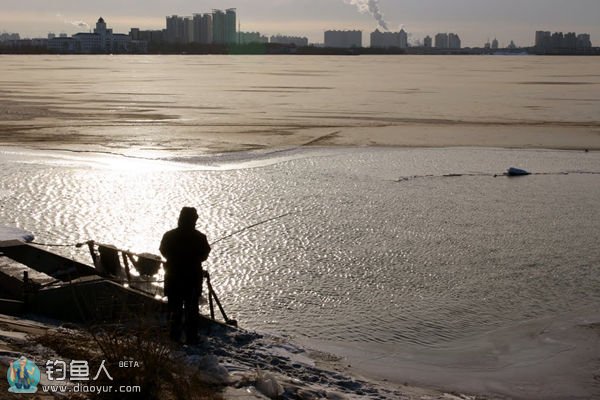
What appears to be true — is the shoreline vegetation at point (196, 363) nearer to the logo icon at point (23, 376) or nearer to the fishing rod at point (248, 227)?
the logo icon at point (23, 376)

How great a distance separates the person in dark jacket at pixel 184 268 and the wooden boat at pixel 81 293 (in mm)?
244

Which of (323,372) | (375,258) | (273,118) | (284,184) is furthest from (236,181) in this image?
(273,118)

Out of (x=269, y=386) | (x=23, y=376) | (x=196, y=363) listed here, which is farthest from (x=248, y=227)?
(x=23, y=376)

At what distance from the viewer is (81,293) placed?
8.21 metres

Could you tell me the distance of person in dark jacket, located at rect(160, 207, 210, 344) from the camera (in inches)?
281

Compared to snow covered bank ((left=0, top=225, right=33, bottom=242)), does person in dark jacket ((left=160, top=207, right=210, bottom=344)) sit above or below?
above

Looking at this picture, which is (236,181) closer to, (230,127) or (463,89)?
(230,127)

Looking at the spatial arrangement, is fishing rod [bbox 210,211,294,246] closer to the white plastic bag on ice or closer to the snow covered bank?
the snow covered bank

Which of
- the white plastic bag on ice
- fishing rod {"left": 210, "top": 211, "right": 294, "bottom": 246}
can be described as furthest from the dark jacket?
fishing rod {"left": 210, "top": 211, "right": 294, "bottom": 246}

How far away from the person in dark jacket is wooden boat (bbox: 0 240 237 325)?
244 millimetres

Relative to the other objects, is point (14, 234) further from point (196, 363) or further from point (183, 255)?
point (196, 363)

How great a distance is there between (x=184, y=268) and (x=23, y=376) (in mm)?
1891

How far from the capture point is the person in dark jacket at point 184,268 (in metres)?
7.14

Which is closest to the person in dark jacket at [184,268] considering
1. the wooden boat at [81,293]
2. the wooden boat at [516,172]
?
the wooden boat at [81,293]
